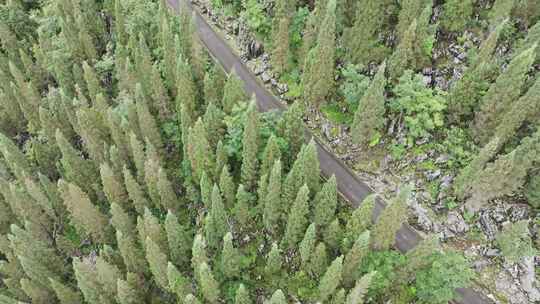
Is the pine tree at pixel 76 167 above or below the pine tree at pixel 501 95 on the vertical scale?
below

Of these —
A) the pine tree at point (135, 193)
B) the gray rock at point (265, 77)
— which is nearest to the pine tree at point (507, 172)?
the gray rock at point (265, 77)

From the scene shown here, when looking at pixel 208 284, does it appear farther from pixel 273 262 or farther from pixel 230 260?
pixel 273 262

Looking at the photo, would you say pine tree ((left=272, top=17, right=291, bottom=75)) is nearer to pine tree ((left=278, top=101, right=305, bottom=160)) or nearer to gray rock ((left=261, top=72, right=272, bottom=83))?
gray rock ((left=261, top=72, right=272, bottom=83))

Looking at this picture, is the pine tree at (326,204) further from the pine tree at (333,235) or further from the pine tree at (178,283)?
the pine tree at (178,283)

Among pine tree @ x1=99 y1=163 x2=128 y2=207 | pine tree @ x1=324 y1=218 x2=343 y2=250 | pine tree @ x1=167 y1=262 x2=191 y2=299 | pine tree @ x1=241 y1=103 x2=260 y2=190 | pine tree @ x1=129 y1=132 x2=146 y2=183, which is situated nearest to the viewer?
pine tree @ x1=324 y1=218 x2=343 y2=250

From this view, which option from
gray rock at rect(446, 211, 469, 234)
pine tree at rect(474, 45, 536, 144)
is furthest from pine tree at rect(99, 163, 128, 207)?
pine tree at rect(474, 45, 536, 144)
